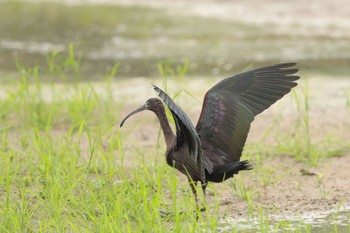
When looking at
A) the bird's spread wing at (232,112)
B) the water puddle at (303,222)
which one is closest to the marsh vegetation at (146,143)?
the water puddle at (303,222)

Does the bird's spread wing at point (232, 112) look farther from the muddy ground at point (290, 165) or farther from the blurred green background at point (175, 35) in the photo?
the blurred green background at point (175, 35)

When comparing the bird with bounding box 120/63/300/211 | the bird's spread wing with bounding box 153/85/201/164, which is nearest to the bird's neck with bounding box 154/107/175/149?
the bird with bounding box 120/63/300/211

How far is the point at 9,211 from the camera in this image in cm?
490

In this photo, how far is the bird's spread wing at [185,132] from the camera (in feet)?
14.4

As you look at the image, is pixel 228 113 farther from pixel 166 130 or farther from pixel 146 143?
pixel 146 143

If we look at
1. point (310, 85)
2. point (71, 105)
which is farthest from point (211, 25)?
point (71, 105)

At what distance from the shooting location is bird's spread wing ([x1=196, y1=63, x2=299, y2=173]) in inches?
207

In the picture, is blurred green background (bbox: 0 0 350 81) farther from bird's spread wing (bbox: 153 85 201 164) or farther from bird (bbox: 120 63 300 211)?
bird's spread wing (bbox: 153 85 201 164)

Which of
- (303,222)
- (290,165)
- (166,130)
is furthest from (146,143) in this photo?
(303,222)

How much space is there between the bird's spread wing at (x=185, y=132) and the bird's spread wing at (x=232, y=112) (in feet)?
0.84

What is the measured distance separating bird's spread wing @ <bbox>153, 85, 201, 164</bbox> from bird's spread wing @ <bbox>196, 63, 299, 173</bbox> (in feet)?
0.84

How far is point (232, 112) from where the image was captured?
5.27m

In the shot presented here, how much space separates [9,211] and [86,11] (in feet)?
34.9

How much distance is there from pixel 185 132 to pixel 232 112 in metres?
0.53
